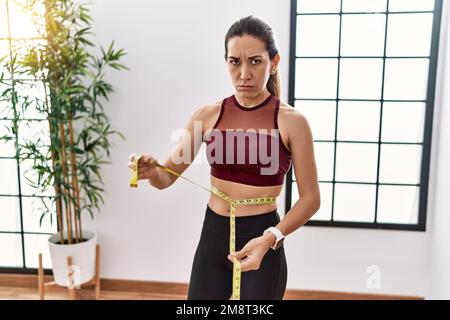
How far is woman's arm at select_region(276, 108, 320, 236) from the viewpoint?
1577 mm

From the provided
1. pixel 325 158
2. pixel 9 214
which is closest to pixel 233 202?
pixel 325 158

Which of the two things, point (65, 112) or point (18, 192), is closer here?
point (65, 112)

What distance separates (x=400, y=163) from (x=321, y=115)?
63cm

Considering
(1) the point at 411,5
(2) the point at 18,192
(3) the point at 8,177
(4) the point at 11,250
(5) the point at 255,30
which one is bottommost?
(4) the point at 11,250

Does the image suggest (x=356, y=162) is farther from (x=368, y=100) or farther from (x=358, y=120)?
(x=368, y=100)

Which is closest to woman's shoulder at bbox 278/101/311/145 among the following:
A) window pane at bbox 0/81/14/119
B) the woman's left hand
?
the woman's left hand

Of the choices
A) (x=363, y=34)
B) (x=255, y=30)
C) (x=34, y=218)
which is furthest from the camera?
(x=34, y=218)

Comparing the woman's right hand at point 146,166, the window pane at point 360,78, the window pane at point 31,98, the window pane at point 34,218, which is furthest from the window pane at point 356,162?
the window pane at point 34,218

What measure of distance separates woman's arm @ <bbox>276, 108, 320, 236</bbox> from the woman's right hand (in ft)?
1.67

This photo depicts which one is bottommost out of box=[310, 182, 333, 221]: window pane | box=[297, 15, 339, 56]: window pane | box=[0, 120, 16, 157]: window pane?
box=[310, 182, 333, 221]: window pane

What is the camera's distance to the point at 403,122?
3012mm

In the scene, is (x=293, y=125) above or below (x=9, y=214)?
above

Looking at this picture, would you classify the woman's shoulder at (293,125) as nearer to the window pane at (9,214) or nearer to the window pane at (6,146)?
the window pane at (6,146)

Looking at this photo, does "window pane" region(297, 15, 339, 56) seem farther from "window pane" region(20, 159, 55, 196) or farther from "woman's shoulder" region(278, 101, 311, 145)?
"window pane" region(20, 159, 55, 196)
